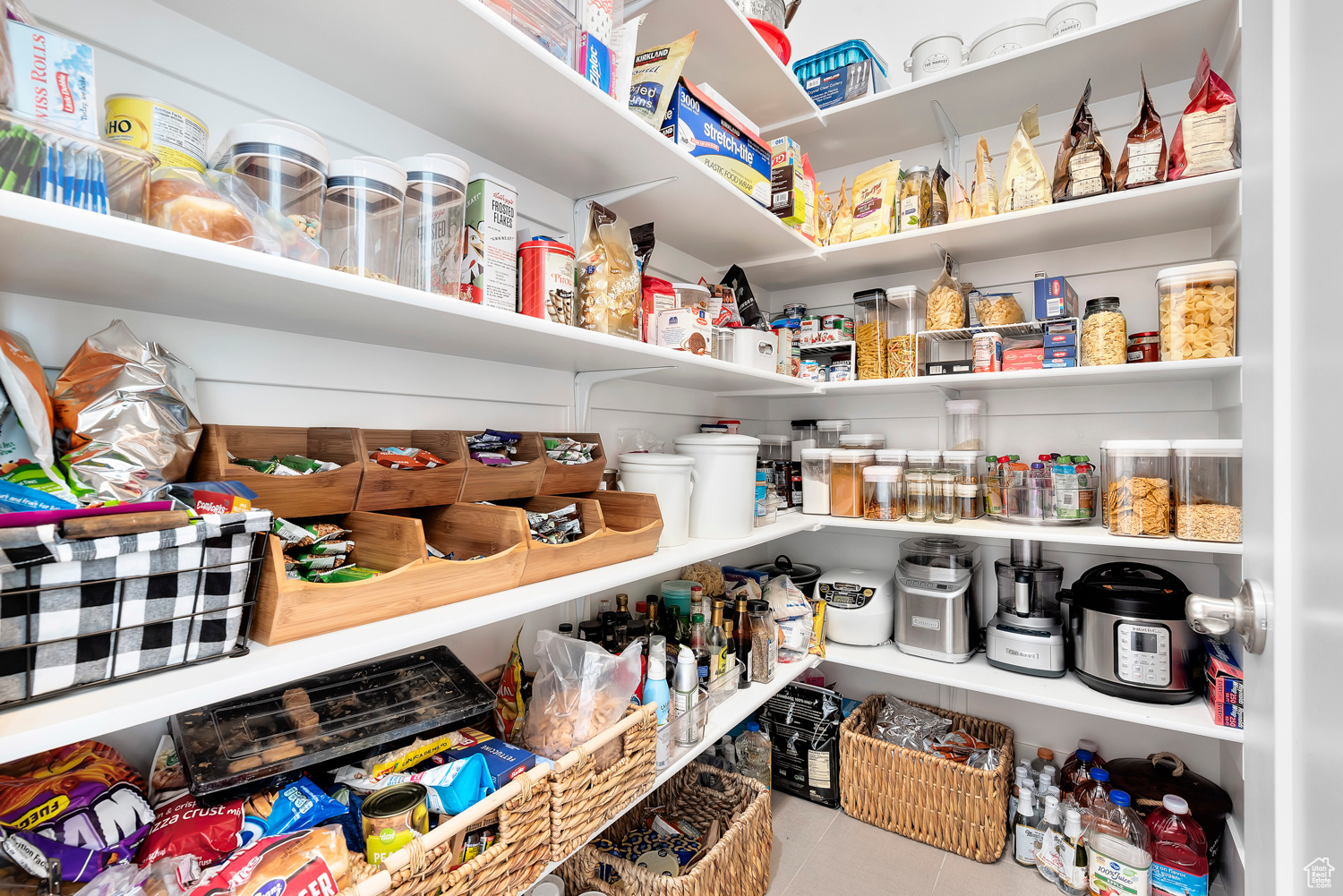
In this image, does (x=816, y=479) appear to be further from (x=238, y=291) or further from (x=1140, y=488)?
(x=238, y=291)

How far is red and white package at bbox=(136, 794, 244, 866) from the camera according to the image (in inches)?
28.4

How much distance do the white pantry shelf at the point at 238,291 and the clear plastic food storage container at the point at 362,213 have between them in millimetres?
61

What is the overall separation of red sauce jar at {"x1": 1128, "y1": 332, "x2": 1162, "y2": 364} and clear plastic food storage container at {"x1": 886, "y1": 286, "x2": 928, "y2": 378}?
1.81 feet

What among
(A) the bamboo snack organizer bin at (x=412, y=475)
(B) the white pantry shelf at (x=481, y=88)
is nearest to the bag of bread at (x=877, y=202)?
(B) the white pantry shelf at (x=481, y=88)

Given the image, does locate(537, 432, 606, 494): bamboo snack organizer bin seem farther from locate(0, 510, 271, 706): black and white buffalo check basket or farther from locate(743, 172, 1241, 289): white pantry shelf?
locate(743, 172, 1241, 289): white pantry shelf

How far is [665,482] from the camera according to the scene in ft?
4.75

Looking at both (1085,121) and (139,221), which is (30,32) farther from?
(1085,121)

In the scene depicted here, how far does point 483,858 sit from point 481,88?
121 cm

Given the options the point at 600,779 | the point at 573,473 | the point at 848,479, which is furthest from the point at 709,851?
the point at 848,479

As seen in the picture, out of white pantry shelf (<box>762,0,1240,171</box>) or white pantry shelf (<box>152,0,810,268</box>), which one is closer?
white pantry shelf (<box>152,0,810,268</box>)

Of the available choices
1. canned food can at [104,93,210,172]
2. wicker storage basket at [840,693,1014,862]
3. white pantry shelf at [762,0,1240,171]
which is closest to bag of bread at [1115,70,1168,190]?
white pantry shelf at [762,0,1240,171]

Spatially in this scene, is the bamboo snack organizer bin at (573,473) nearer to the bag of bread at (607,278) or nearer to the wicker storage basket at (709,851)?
the bag of bread at (607,278)

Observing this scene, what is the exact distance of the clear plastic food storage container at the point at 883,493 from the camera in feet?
6.41

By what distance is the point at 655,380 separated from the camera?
180 centimetres
